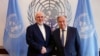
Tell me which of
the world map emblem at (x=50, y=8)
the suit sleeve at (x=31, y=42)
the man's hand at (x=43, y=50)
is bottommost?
the man's hand at (x=43, y=50)

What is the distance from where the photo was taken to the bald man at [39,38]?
3309 mm

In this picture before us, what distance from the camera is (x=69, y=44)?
3156 mm

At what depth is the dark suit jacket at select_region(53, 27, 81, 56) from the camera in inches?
124

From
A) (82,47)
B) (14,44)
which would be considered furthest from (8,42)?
(82,47)

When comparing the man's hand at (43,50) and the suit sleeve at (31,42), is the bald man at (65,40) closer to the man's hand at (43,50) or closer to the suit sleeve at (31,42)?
the man's hand at (43,50)

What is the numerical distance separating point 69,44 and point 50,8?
4.41 ft

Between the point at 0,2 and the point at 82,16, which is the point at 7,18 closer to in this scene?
the point at 0,2

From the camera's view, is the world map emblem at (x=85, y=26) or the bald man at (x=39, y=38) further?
the world map emblem at (x=85, y=26)

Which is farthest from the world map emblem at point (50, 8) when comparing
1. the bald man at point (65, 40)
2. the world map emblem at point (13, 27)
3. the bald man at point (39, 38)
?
the bald man at point (65, 40)

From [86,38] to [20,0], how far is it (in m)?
1.73

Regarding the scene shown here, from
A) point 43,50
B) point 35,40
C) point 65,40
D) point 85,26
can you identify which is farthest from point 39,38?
point 85,26

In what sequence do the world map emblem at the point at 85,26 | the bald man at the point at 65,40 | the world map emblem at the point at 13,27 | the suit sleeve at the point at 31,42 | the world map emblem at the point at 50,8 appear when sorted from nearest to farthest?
1. the bald man at the point at 65,40
2. the suit sleeve at the point at 31,42
3. the world map emblem at the point at 85,26
4. the world map emblem at the point at 13,27
5. the world map emblem at the point at 50,8

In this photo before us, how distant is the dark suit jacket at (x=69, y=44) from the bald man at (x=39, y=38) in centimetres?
19

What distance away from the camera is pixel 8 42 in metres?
4.01
